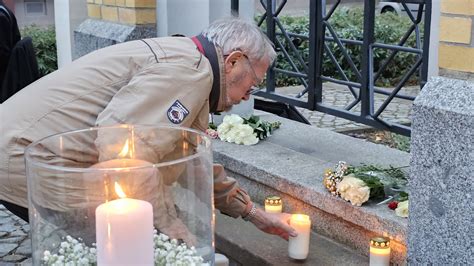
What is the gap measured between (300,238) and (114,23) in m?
2.56

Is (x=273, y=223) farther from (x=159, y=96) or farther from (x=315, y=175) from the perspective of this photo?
(x=159, y=96)

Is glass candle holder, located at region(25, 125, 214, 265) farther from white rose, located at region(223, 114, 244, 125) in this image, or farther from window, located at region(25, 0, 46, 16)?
window, located at region(25, 0, 46, 16)

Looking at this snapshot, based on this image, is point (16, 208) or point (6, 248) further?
point (6, 248)

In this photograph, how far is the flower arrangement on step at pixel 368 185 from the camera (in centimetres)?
324

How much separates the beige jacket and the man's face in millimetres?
35

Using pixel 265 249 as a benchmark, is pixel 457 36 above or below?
above

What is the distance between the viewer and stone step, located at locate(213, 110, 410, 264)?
10.5ft

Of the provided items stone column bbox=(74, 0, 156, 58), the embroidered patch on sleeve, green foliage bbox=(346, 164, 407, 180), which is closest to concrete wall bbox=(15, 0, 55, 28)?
stone column bbox=(74, 0, 156, 58)

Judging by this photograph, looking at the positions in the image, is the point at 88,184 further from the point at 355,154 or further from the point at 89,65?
the point at 355,154

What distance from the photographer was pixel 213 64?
2.47 meters

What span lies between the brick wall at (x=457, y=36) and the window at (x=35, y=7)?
58.1 ft

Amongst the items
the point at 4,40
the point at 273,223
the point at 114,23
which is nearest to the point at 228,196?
the point at 273,223

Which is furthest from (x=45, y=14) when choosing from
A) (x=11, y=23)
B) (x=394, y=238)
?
(x=394, y=238)

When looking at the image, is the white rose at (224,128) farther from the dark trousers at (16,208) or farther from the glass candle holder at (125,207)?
the glass candle holder at (125,207)
